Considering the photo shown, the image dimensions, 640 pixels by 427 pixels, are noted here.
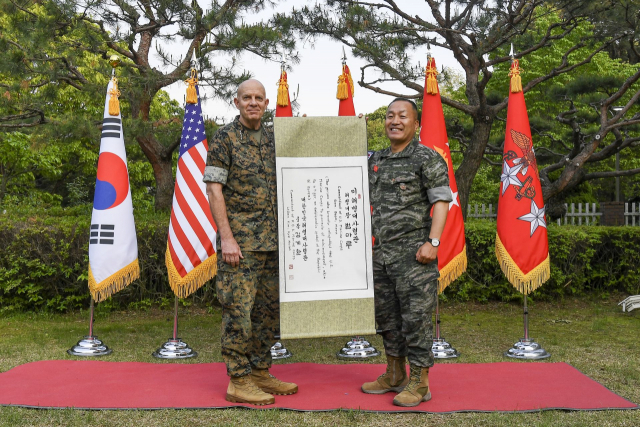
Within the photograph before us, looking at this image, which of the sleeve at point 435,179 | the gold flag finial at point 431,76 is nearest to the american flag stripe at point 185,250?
the sleeve at point 435,179

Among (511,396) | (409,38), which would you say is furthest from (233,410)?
(409,38)

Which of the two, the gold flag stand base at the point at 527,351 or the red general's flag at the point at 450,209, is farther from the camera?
the red general's flag at the point at 450,209

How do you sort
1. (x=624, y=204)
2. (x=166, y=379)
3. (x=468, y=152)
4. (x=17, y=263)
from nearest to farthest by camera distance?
1. (x=166, y=379)
2. (x=17, y=263)
3. (x=468, y=152)
4. (x=624, y=204)

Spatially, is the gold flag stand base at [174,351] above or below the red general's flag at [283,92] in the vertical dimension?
below

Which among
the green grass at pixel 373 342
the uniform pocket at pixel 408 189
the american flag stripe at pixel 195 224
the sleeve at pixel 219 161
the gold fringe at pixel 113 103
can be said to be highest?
the gold fringe at pixel 113 103

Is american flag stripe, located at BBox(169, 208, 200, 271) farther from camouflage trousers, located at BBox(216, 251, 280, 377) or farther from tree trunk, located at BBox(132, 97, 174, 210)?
tree trunk, located at BBox(132, 97, 174, 210)

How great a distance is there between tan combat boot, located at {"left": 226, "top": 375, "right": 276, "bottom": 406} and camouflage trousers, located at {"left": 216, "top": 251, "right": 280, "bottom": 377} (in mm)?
47

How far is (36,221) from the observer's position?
697 cm

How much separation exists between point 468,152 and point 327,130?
5.00 m

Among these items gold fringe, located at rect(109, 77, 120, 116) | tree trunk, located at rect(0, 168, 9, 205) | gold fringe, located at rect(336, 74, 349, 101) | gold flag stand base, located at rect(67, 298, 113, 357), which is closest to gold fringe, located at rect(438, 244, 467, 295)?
gold fringe, located at rect(336, 74, 349, 101)

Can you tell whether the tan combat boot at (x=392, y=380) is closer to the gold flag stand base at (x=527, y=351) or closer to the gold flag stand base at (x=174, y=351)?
the gold flag stand base at (x=527, y=351)

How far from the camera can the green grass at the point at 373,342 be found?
3096 millimetres

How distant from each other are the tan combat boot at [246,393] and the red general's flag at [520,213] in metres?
2.45

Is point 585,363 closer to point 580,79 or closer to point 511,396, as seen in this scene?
point 511,396
